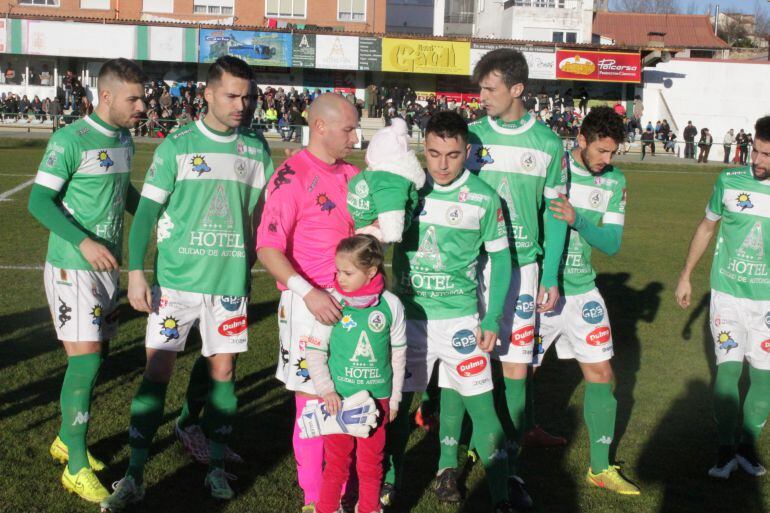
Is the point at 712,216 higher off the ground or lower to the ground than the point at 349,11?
lower

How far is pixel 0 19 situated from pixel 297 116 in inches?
791

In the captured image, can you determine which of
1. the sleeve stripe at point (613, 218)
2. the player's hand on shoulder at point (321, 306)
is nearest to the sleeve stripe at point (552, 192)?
the sleeve stripe at point (613, 218)

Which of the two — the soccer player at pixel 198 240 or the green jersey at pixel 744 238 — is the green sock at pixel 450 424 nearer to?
the soccer player at pixel 198 240

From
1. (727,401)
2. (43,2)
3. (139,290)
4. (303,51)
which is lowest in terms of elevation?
(727,401)

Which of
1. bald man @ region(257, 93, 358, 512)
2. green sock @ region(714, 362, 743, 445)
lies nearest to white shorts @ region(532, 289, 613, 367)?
green sock @ region(714, 362, 743, 445)

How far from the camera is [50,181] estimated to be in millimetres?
4902

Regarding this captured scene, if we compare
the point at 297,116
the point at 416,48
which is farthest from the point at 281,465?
the point at 416,48

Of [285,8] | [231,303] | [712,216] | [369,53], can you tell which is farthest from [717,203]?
[285,8]

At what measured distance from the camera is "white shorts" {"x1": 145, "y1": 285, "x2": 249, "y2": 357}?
15.9 ft

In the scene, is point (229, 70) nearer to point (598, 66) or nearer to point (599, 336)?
point (599, 336)

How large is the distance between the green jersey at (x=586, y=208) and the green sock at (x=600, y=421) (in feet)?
2.14

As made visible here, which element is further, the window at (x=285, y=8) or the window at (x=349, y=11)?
the window at (x=349, y=11)

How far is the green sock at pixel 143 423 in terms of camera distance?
4.88 meters

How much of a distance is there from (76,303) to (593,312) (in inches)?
125
